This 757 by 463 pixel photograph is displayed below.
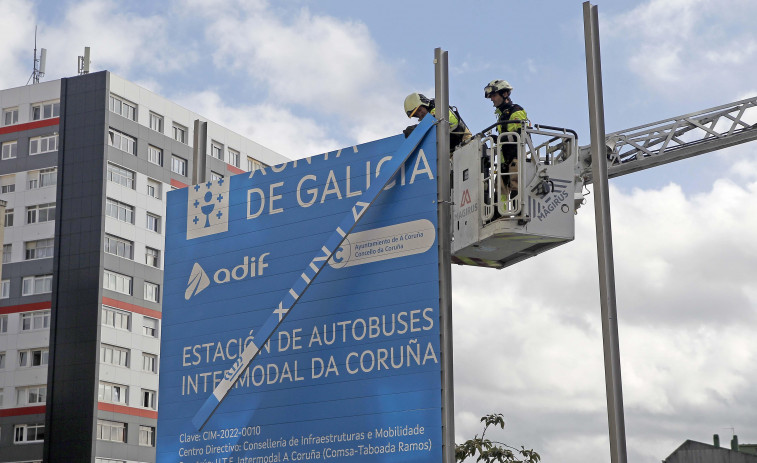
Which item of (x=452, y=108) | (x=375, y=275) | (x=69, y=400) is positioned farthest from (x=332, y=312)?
(x=69, y=400)

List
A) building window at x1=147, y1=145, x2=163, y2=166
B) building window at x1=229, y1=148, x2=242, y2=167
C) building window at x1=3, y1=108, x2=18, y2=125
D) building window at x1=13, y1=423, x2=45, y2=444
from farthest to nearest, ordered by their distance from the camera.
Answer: building window at x1=229, y1=148, x2=242, y2=167, building window at x1=147, y1=145, x2=163, y2=166, building window at x1=3, y1=108, x2=18, y2=125, building window at x1=13, y1=423, x2=45, y2=444

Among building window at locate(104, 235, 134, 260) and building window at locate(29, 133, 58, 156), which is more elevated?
building window at locate(29, 133, 58, 156)

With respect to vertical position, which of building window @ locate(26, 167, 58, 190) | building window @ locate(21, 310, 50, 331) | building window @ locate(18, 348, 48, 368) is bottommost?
building window @ locate(18, 348, 48, 368)

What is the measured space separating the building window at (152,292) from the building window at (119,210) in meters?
4.21

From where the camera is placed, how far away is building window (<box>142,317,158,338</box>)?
230 ft

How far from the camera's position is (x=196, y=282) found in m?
16.9

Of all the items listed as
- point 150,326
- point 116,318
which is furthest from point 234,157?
point 116,318

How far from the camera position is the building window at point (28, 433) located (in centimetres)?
6669

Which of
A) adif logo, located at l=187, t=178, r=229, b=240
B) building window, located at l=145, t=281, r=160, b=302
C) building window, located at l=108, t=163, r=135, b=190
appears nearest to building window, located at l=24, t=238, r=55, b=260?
building window, located at l=108, t=163, r=135, b=190

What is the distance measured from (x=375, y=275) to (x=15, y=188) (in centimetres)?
5979

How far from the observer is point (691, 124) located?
2448 centimetres

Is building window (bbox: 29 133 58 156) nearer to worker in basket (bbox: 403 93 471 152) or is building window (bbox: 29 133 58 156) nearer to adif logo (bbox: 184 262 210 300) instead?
adif logo (bbox: 184 262 210 300)

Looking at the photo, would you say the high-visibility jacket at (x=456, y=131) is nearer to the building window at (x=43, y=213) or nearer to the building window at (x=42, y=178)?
the building window at (x=43, y=213)

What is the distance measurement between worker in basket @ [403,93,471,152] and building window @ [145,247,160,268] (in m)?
57.4
